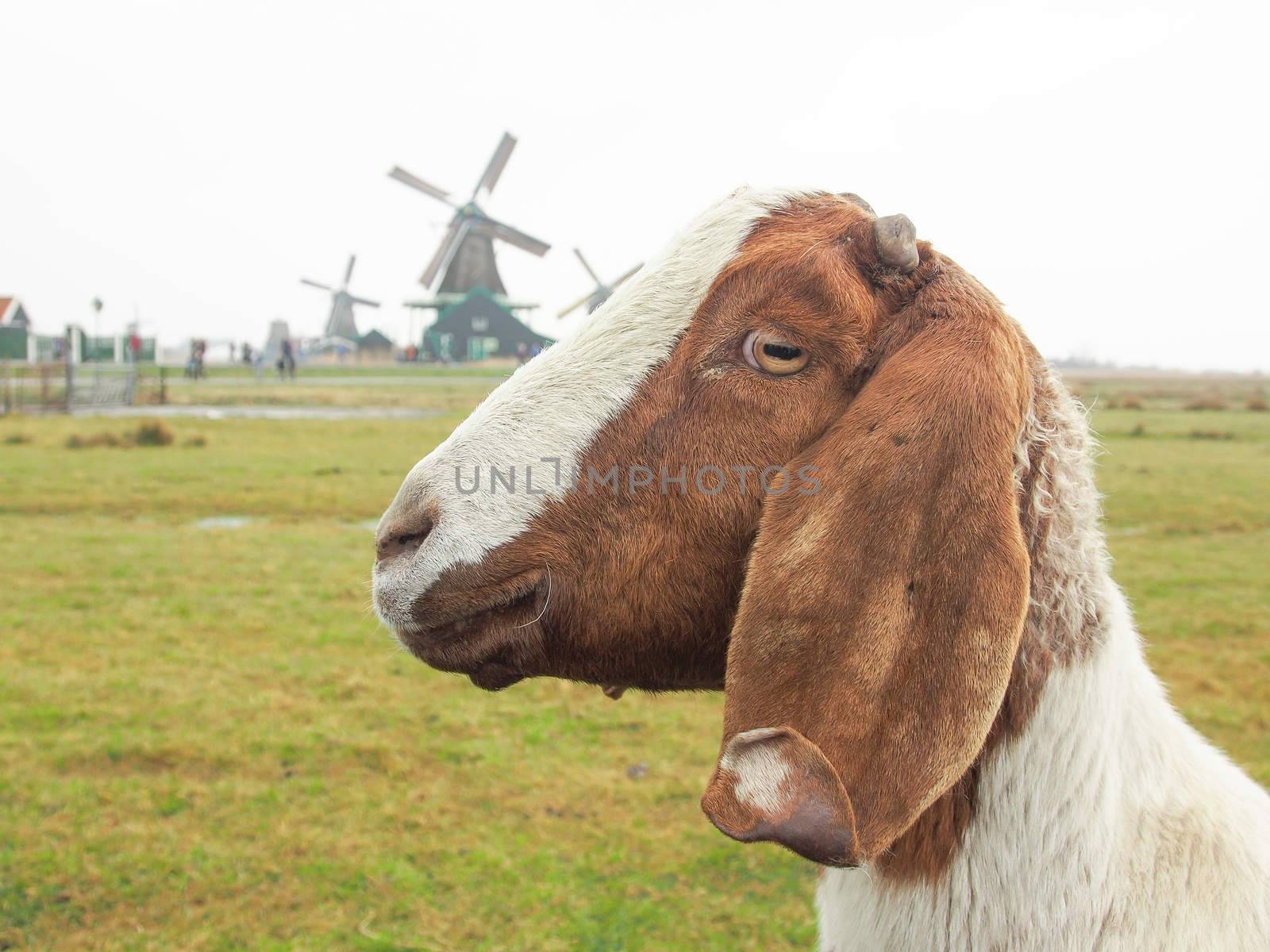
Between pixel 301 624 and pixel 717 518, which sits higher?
pixel 717 518

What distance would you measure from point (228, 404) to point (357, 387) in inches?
428

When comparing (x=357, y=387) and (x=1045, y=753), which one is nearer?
(x=1045, y=753)

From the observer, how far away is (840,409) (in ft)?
6.54

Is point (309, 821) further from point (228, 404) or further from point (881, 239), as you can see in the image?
point (228, 404)

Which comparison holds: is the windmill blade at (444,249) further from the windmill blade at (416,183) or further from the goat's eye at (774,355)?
the goat's eye at (774,355)

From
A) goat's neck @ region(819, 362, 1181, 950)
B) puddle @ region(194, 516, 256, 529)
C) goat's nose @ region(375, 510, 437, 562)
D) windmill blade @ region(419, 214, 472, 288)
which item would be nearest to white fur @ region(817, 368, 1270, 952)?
goat's neck @ region(819, 362, 1181, 950)

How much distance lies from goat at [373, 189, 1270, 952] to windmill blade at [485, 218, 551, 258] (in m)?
44.4

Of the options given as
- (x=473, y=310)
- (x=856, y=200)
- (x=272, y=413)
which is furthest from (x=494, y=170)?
(x=856, y=200)

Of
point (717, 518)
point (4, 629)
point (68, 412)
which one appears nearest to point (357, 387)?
point (68, 412)

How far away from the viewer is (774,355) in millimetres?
2021

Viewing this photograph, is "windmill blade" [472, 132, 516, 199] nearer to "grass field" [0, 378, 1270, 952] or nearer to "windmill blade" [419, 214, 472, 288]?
"windmill blade" [419, 214, 472, 288]

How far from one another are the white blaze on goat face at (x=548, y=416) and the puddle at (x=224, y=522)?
13.0 meters

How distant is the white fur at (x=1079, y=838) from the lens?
193 cm

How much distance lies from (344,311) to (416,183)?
3474 cm
